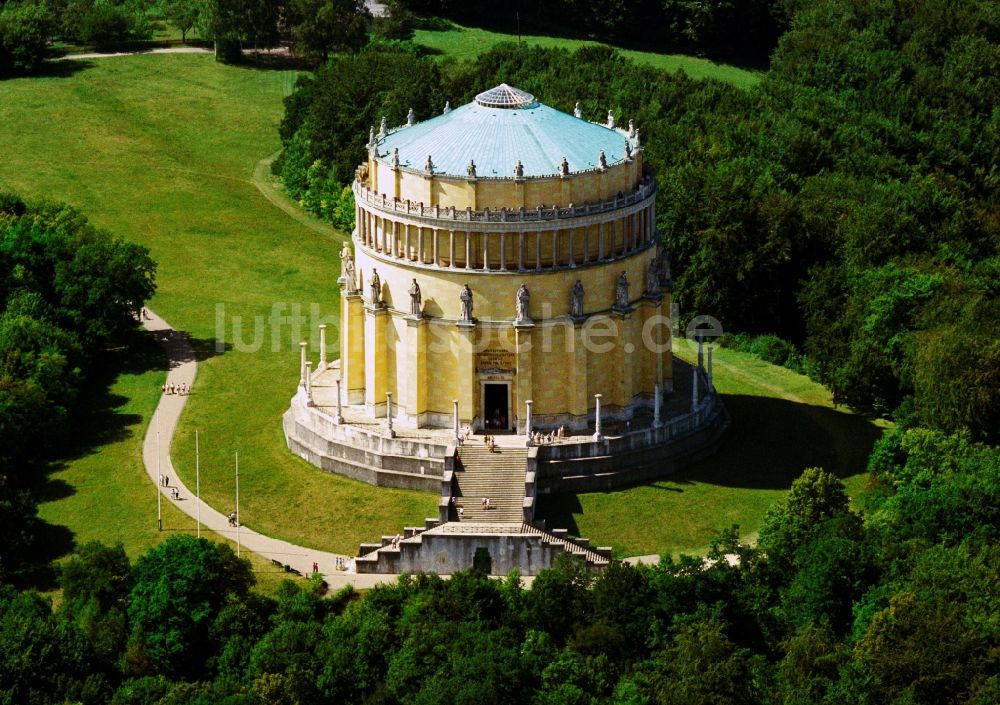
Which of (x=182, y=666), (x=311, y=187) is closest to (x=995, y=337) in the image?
(x=182, y=666)

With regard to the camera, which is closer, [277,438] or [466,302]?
[466,302]

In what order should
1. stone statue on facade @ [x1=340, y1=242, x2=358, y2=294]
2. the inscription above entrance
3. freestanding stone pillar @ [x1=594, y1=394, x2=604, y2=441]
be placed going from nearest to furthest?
1. freestanding stone pillar @ [x1=594, y1=394, x2=604, y2=441]
2. the inscription above entrance
3. stone statue on facade @ [x1=340, y1=242, x2=358, y2=294]

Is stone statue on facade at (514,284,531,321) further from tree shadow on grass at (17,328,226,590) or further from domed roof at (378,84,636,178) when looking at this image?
tree shadow on grass at (17,328,226,590)

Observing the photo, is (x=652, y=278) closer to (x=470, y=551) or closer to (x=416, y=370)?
(x=416, y=370)

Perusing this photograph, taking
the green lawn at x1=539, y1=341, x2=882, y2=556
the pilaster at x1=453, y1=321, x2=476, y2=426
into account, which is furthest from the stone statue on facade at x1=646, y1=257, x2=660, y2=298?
the pilaster at x1=453, y1=321, x2=476, y2=426

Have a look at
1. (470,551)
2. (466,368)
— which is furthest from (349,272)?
(470,551)

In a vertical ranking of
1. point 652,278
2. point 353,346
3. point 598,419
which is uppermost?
point 652,278

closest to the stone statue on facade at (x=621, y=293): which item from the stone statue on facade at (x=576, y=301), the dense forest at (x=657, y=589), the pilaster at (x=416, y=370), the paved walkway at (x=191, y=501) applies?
the stone statue on facade at (x=576, y=301)
